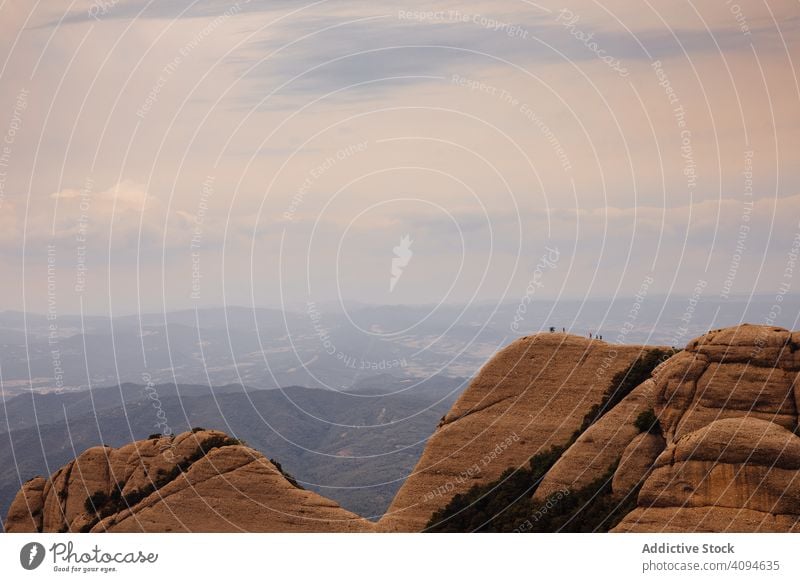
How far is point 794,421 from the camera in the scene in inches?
2837

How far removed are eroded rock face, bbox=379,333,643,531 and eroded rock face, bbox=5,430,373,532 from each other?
5386mm

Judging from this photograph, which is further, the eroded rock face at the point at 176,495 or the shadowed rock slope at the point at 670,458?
the eroded rock face at the point at 176,495

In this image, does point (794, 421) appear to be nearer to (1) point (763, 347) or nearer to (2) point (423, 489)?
(1) point (763, 347)

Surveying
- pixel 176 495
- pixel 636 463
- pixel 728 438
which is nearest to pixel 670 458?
pixel 728 438

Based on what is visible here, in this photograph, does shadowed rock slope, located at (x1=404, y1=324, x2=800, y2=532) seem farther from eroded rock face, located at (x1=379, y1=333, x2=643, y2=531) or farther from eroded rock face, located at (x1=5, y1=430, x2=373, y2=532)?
eroded rock face, located at (x1=5, y1=430, x2=373, y2=532)

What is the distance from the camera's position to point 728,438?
69.2m

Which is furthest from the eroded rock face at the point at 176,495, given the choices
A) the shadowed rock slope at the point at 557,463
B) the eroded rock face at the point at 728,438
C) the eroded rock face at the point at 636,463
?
the eroded rock face at the point at 728,438

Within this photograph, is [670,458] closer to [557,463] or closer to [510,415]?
[557,463]

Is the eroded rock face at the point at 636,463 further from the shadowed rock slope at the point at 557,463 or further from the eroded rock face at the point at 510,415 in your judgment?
the eroded rock face at the point at 510,415

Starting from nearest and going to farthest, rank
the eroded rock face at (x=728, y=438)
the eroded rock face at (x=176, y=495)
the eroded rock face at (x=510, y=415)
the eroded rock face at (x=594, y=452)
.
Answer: the eroded rock face at (x=728, y=438), the eroded rock face at (x=594, y=452), the eroded rock face at (x=176, y=495), the eroded rock face at (x=510, y=415)

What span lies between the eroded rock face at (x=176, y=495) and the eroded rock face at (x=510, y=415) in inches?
212

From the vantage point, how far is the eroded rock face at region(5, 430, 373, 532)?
260 ft

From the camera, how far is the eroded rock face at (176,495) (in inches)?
3123
